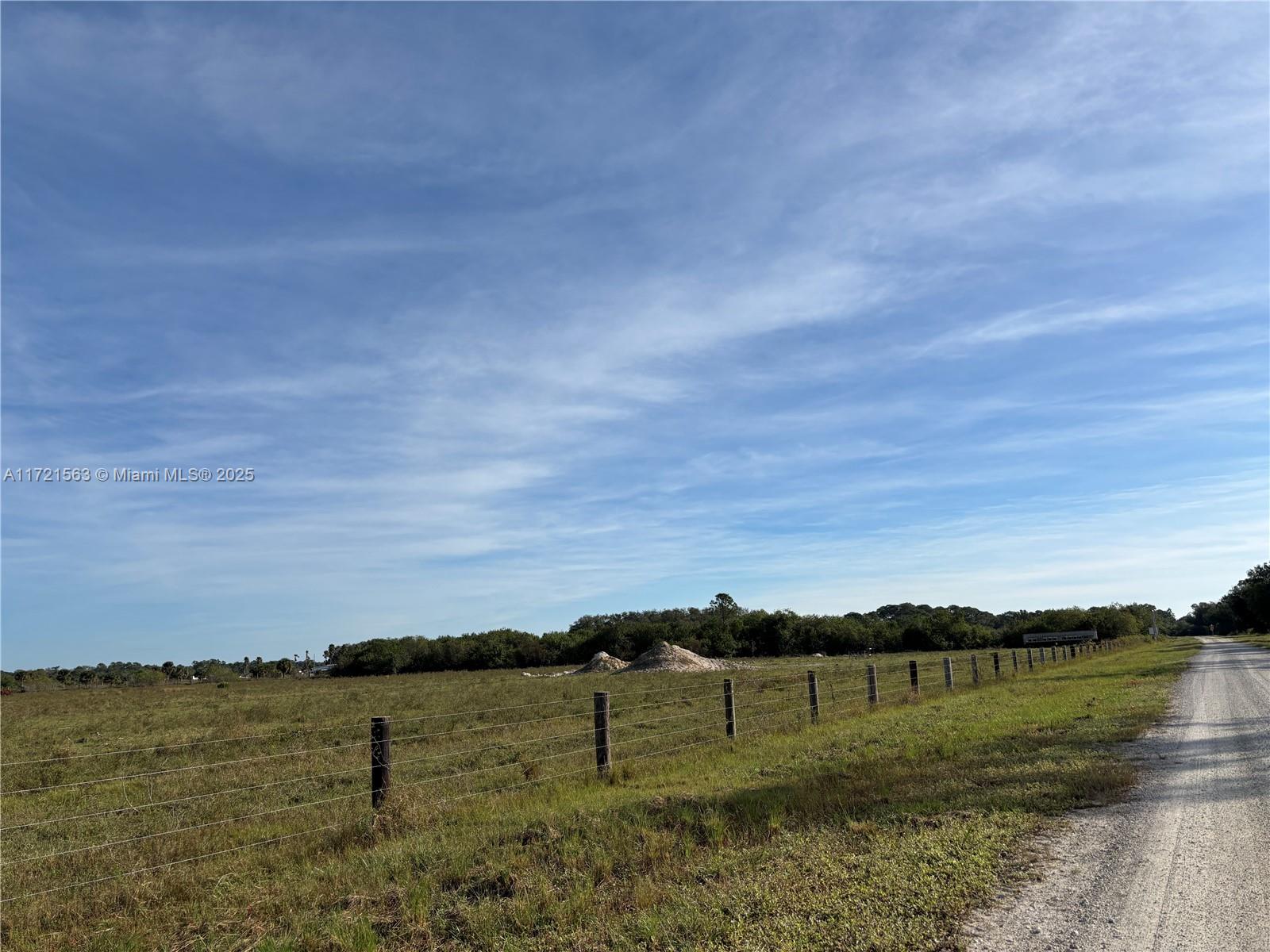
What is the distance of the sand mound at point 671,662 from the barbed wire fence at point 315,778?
96.5 ft

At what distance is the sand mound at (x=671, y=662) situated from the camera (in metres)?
52.6

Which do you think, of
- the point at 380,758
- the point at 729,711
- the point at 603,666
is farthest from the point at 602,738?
the point at 603,666

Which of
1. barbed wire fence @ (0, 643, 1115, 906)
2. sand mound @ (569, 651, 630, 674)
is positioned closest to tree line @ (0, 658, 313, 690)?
sand mound @ (569, 651, 630, 674)

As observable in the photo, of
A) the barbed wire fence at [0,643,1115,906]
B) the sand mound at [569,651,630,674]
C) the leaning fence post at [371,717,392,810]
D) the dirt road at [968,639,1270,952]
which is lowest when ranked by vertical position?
the sand mound at [569,651,630,674]

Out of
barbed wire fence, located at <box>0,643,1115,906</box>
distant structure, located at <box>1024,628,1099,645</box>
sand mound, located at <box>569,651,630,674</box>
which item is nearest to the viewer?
barbed wire fence, located at <box>0,643,1115,906</box>

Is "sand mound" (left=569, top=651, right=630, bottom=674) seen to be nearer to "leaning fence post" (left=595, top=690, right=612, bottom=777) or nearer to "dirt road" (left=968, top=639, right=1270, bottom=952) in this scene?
"leaning fence post" (left=595, top=690, right=612, bottom=777)

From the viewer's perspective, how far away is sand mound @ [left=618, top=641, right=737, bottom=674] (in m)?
52.6

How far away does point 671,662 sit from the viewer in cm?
5359

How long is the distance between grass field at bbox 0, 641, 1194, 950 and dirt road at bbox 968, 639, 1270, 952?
370mm

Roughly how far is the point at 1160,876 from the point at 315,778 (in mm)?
Answer: 11671

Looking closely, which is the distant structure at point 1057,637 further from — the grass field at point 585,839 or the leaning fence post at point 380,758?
the leaning fence post at point 380,758

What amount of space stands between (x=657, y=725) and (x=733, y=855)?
12180mm

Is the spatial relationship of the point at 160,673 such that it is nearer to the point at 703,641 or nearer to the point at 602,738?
the point at 703,641

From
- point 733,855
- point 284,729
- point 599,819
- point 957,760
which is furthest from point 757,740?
point 284,729
